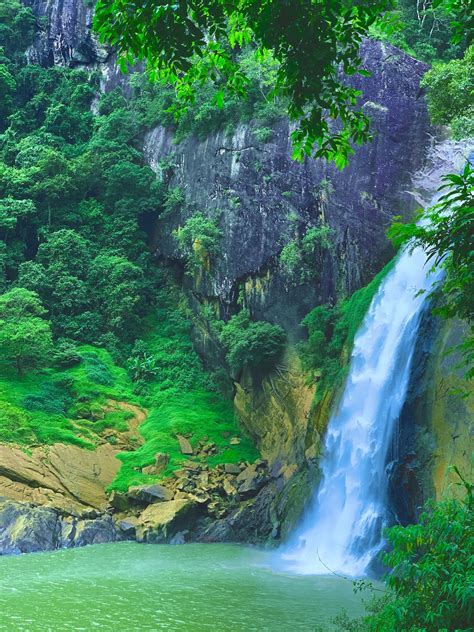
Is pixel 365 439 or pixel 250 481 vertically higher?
pixel 365 439

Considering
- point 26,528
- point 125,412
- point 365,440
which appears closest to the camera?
point 365,440

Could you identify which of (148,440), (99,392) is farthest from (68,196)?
(148,440)

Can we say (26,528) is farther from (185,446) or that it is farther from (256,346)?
(256,346)

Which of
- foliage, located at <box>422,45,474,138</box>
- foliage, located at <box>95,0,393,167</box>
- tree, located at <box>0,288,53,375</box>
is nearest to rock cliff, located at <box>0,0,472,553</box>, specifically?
foliage, located at <box>422,45,474,138</box>

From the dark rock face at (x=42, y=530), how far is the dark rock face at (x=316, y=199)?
8.02 metres

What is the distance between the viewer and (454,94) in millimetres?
16000

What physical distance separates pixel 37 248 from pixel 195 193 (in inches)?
293

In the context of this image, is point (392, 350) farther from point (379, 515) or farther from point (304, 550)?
point (304, 550)

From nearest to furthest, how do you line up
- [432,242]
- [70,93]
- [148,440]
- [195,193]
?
[432,242], [148,440], [195,193], [70,93]

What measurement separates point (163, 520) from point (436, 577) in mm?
12293

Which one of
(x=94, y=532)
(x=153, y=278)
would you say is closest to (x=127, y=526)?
(x=94, y=532)

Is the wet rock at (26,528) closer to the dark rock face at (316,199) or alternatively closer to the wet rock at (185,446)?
the wet rock at (185,446)

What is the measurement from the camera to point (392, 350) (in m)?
14.8

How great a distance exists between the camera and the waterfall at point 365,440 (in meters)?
13.4
